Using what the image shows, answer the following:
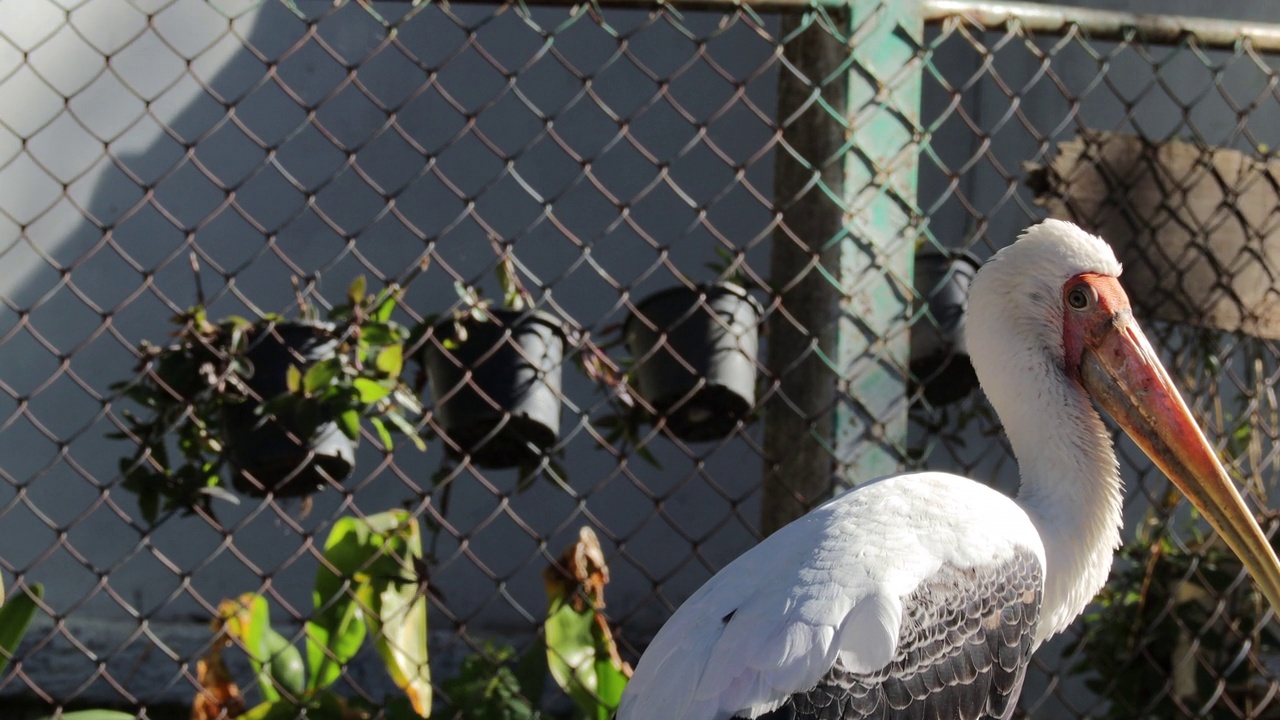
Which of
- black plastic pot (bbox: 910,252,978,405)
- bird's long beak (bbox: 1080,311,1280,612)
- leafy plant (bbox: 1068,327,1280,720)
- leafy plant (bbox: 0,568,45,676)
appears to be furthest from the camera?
leafy plant (bbox: 1068,327,1280,720)

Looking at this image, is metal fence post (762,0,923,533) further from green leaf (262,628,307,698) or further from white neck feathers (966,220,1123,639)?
green leaf (262,628,307,698)

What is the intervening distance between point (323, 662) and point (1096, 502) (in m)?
1.63

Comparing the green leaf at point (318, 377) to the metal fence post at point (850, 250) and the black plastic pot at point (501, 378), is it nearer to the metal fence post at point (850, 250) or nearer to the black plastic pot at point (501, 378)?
the black plastic pot at point (501, 378)

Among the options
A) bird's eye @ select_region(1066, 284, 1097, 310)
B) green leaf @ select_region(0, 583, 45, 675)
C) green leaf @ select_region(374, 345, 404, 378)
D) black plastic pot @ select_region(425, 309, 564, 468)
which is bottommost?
green leaf @ select_region(0, 583, 45, 675)

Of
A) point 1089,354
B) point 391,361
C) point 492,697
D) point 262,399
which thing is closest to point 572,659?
point 492,697

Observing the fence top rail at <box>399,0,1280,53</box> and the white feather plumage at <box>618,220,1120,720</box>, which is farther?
the fence top rail at <box>399,0,1280,53</box>

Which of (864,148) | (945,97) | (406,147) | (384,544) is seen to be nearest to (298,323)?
(384,544)

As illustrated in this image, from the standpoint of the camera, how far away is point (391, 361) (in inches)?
110

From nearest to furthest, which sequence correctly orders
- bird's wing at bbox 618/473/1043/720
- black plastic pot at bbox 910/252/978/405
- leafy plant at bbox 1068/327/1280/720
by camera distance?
bird's wing at bbox 618/473/1043/720
black plastic pot at bbox 910/252/978/405
leafy plant at bbox 1068/327/1280/720

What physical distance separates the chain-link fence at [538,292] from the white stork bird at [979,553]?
48 centimetres

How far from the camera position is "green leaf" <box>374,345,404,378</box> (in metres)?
2.78

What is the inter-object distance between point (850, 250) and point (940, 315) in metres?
0.38

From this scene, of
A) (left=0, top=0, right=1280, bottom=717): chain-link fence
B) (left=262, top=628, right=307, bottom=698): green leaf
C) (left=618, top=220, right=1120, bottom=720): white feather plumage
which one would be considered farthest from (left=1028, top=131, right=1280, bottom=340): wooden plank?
(left=262, top=628, right=307, bottom=698): green leaf

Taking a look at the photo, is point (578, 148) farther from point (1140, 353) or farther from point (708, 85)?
point (1140, 353)
